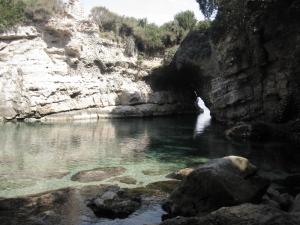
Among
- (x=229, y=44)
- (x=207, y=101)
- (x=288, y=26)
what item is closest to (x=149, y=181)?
(x=288, y=26)

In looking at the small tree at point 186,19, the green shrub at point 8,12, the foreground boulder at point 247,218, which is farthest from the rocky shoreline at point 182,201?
the small tree at point 186,19

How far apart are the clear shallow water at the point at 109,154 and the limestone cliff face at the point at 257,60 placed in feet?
15.7

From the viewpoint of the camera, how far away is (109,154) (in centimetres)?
2298

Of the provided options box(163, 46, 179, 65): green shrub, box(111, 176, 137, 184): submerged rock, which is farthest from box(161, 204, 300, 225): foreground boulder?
box(163, 46, 179, 65): green shrub

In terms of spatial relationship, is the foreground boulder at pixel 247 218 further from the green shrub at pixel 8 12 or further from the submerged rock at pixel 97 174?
the green shrub at pixel 8 12

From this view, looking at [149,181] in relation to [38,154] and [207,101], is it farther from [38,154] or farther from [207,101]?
[207,101]

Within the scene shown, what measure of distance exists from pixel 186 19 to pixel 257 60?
93.1 feet

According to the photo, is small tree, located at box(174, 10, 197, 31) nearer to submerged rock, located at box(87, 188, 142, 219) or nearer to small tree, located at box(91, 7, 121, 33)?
small tree, located at box(91, 7, 121, 33)

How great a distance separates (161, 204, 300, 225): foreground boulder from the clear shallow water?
8.62m

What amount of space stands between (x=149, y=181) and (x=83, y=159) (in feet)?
20.8

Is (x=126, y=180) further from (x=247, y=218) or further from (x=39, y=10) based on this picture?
(x=39, y=10)

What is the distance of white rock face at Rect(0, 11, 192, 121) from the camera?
152 ft

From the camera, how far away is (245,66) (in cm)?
3588

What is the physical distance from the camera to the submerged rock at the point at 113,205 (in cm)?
1146
